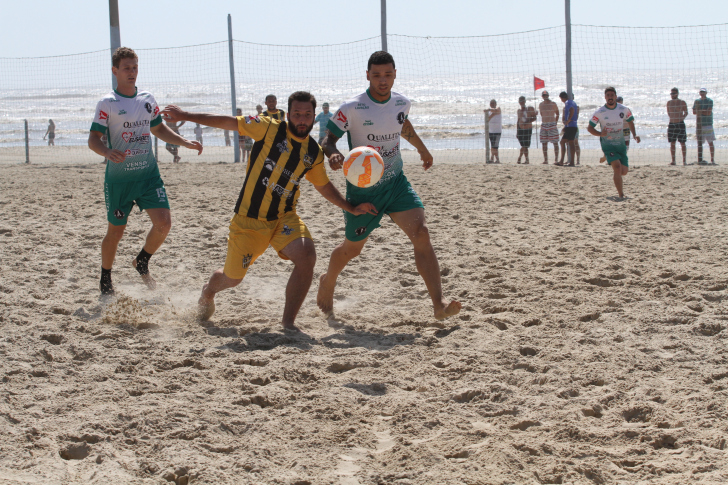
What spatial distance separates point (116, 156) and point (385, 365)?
2263mm

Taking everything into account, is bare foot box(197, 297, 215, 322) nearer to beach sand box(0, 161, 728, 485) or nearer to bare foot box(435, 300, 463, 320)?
beach sand box(0, 161, 728, 485)

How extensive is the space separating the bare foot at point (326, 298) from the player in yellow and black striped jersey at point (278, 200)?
405mm

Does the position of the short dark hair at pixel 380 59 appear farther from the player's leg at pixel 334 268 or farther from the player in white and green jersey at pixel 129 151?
the player in white and green jersey at pixel 129 151

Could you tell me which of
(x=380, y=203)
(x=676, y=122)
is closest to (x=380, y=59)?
(x=380, y=203)

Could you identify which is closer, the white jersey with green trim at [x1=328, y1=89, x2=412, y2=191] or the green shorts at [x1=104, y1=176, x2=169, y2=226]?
the white jersey with green trim at [x1=328, y1=89, x2=412, y2=191]

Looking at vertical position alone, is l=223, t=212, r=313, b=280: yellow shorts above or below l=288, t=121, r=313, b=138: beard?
below

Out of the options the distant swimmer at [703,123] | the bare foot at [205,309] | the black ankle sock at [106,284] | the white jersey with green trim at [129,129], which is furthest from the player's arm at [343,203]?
the distant swimmer at [703,123]

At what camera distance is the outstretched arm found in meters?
3.71

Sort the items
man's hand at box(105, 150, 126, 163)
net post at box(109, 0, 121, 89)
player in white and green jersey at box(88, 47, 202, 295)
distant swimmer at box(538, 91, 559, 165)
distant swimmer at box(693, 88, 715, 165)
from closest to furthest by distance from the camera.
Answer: man's hand at box(105, 150, 126, 163) < player in white and green jersey at box(88, 47, 202, 295) < distant swimmer at box(693, 88, 715, 165) < net post at box(109, 0, 121, 89) < distant swimmer at box(538, 91, 559, 165)

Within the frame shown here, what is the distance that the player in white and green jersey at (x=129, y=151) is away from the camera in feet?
14.5

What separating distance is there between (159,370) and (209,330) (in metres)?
0.74

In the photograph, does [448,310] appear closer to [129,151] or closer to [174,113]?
[174,113]

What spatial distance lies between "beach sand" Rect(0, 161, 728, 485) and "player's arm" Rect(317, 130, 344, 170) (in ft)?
3.38

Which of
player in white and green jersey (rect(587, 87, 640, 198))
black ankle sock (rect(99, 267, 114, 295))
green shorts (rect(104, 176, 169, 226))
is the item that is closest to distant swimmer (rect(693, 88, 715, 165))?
player in white and green jersey (rect(587, 87, 640, 198))
